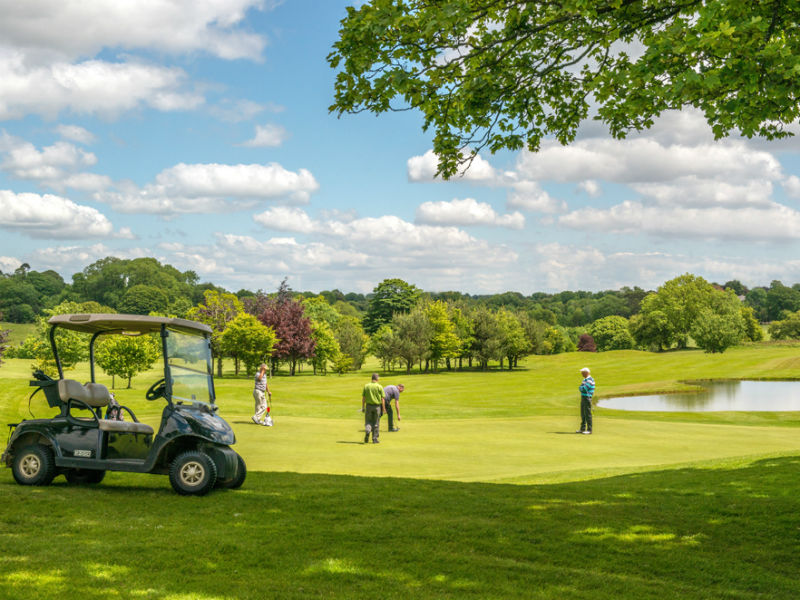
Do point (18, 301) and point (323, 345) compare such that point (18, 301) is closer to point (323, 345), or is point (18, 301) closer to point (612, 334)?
point (323, 345)

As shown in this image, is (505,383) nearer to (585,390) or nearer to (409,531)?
(585,390)

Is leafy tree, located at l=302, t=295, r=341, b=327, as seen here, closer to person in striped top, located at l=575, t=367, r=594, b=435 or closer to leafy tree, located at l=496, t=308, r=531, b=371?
leafy tree, located at l=496, t=308, r=531, b=371

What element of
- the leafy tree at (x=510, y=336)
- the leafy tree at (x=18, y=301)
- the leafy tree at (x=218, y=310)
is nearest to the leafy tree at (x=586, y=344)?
the leafy tree at (x=510, y=336)

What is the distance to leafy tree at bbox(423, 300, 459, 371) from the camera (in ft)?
242

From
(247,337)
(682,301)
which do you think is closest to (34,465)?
(247,337)

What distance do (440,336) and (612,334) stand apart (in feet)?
205

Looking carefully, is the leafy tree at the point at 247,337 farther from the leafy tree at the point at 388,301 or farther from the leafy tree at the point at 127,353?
the leafy tree at the point at 388,301

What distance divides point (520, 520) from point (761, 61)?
19.5 ft

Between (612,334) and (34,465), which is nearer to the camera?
(34,465)

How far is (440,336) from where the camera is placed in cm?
7375

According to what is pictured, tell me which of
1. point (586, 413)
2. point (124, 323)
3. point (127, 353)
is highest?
point (124, 323)

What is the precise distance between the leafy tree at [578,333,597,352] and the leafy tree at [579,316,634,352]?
139 inches

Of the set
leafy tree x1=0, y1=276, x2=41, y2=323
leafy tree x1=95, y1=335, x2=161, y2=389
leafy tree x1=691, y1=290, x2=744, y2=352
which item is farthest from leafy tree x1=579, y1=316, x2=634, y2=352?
leafy tree x1=0, y1=276, x2=41, y2=323

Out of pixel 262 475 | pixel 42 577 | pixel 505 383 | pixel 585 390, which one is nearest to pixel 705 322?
pixel 505 383
